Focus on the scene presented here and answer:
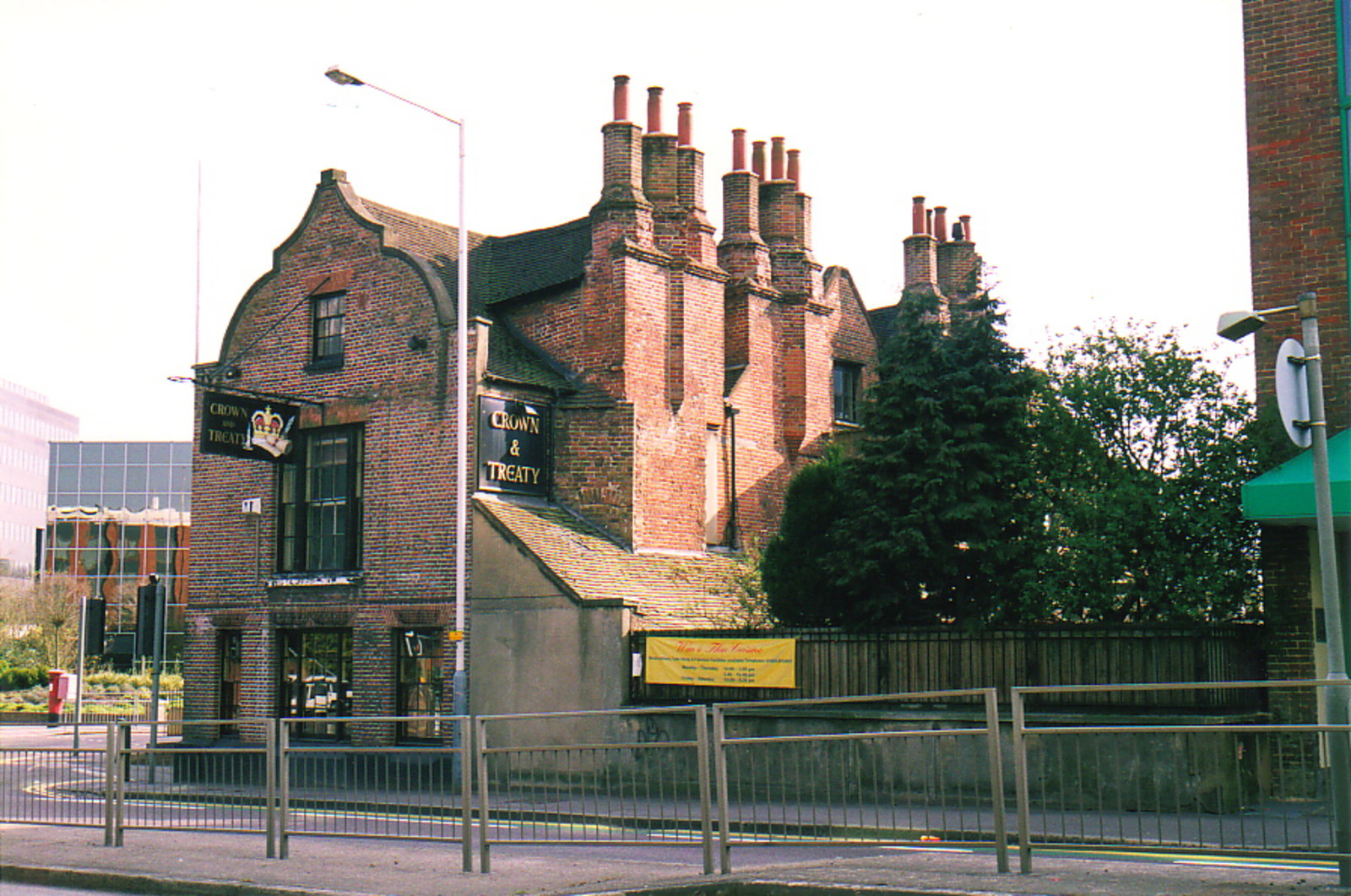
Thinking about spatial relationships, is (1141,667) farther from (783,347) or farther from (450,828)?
(783,347)

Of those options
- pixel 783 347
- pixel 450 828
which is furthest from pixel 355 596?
pixel 450 828

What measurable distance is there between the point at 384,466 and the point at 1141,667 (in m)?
14.1

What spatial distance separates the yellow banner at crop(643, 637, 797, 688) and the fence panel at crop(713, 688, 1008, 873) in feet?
33.2

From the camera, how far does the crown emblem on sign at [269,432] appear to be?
25828 millimetres

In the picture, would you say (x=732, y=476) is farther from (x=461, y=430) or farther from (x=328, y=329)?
(x=328, y=329)

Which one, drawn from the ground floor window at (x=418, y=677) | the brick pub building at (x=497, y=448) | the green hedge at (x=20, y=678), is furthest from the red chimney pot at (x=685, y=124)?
the green hedge at (x=20, y=678)

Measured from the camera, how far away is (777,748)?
415 inches

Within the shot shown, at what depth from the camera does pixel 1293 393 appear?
423 inches

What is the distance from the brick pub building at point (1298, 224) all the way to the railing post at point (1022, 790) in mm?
9021

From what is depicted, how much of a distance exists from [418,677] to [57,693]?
23.0 meters

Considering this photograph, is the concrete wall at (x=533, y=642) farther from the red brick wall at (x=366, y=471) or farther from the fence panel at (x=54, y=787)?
the fence panel at (x=54, y=787)

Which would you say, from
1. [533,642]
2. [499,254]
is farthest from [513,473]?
[499,254]

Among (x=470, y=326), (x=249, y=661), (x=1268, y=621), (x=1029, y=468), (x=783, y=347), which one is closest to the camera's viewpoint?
(x=1268, y=621)

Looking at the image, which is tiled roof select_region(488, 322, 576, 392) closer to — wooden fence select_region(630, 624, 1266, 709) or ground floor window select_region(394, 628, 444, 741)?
ground floor window select_region(394, 628, 444, 741)
